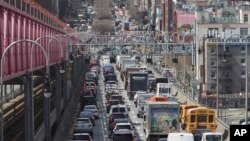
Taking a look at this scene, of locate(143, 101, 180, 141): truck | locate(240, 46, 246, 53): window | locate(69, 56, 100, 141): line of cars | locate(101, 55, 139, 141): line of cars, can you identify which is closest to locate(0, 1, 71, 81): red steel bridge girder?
locate(69, 56, 100, 141): line of cars

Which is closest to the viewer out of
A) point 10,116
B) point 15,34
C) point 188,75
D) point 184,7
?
point 15,34

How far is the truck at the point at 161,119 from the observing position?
42344mm

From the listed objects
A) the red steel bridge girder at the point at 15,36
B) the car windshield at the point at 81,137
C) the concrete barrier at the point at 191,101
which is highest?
the red steel bridge girder at the point at 15,36

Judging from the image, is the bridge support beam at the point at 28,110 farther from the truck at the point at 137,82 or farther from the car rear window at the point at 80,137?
the truck at the point at 137,82

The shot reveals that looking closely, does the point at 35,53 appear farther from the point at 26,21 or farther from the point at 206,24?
the point at 206,24

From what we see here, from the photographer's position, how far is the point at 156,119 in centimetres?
4256

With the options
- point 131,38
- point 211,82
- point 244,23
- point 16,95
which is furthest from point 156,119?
point 131,38

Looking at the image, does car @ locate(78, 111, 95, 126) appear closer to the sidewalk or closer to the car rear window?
the sidewalk

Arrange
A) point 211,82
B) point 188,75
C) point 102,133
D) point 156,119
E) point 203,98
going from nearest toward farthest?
point 156,119
point 102,133
point 203,98
point 211,82
point 188,75

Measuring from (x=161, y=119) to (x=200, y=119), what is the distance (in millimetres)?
3566

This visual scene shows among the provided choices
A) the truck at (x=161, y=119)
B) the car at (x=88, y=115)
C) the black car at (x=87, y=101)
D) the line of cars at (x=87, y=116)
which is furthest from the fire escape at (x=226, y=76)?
the truck at (x=161, y=119)

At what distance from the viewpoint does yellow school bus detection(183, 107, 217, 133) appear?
146 feet

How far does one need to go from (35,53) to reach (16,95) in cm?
901

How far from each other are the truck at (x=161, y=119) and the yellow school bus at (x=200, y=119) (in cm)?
264
